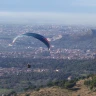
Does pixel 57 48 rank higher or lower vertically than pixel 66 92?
lower

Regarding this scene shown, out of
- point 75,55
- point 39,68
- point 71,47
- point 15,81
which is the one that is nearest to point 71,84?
point 15,81

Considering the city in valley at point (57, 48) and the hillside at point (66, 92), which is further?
the city in valley at point (57, 48)

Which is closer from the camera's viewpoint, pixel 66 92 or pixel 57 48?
pixel 66 92

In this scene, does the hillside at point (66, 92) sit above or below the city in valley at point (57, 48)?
above

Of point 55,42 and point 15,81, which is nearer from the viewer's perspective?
point 15,81

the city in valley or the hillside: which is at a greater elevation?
the hillside

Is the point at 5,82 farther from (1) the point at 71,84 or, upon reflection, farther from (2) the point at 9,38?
(2) the point at 9,38

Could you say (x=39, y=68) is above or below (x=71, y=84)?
below

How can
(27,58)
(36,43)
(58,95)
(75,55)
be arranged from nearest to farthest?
(58,95)
(27,58)
(75,55)
(36,43)

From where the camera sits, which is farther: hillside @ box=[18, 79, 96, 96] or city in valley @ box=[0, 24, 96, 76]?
city in valley @ box=[0, 24, 96, 76]

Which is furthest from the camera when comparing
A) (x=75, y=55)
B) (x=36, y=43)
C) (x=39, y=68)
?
(x=36, y=43)
